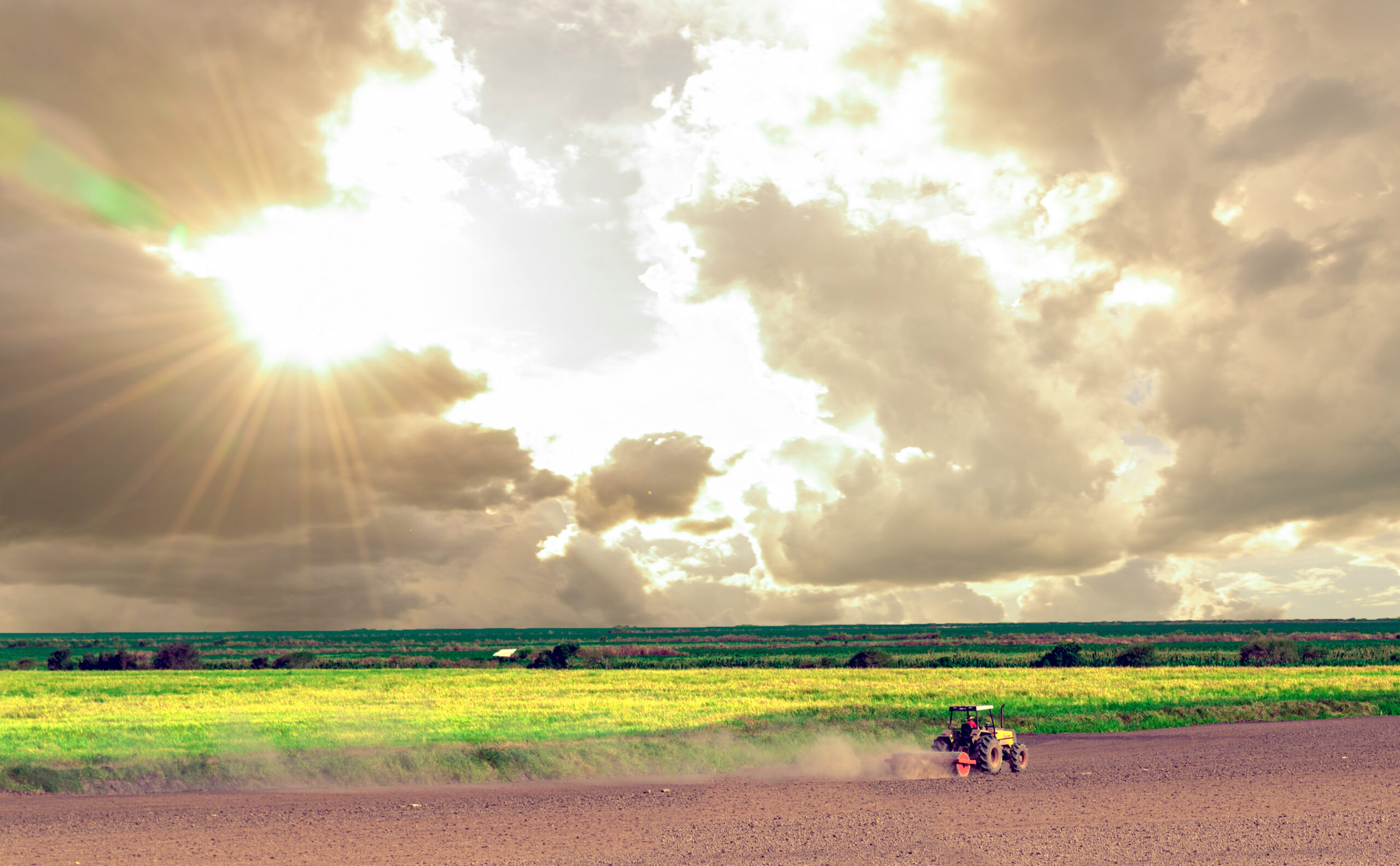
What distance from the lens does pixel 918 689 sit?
49000 mm

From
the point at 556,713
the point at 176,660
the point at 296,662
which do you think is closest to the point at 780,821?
the point at 556,713

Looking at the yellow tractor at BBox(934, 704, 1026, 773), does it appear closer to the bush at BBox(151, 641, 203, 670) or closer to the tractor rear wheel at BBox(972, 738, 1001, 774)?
the tractor rear wheel at BBox(972, 738, 1001, 774)

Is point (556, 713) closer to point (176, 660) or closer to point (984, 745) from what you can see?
point (984, 745)

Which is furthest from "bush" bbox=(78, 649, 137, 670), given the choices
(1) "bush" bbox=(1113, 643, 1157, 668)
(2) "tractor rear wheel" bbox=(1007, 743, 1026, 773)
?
(1) "bush" bbox=(1113, 643, 1157, 668)

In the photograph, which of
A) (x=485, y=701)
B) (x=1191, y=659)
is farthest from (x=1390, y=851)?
(x=1191, y=659)

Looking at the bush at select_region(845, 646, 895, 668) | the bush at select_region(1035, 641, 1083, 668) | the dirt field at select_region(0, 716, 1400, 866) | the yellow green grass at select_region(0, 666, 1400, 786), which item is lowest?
the bush at select_region(845, 646, 895, 668)

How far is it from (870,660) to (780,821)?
66.3 meters

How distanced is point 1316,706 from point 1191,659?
4605 centimetres

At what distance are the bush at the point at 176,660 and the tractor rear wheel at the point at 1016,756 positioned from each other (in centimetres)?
9307

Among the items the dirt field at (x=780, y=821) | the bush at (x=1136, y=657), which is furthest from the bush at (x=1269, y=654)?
the dirt field at (x=780, y=821)

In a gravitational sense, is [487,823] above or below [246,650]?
above

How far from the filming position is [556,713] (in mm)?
40375

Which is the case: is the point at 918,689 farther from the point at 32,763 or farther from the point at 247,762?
the point at 32,763

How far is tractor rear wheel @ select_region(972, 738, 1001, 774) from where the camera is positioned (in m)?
23.8
